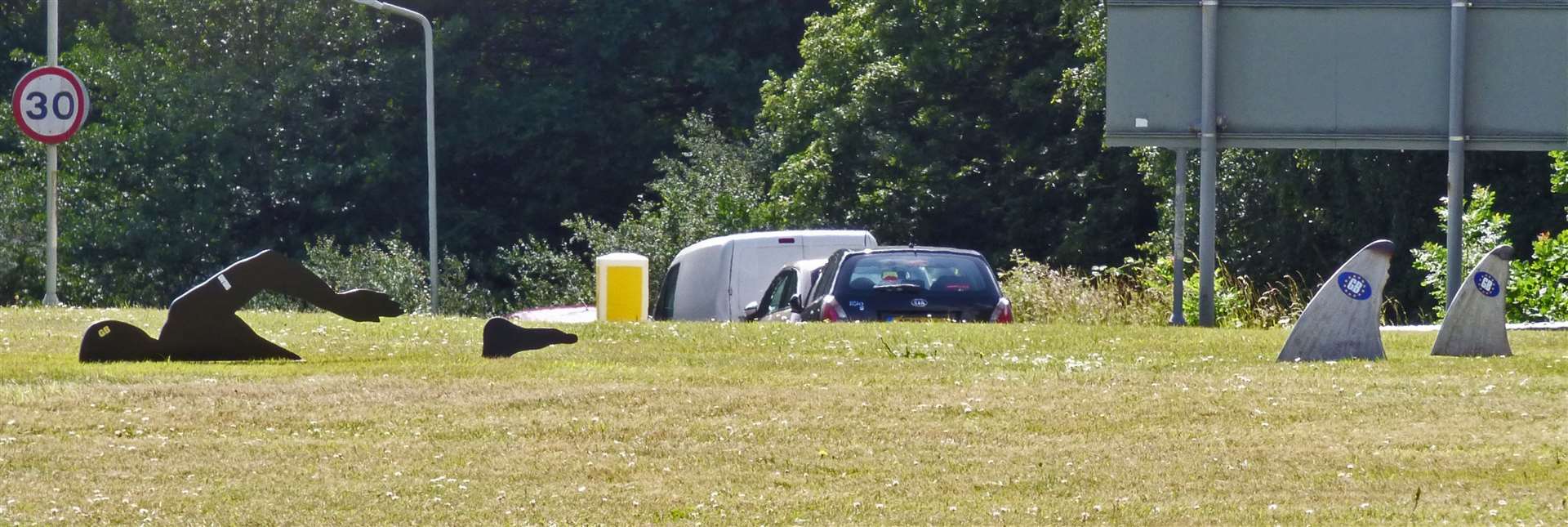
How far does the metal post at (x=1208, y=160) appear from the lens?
18.6m

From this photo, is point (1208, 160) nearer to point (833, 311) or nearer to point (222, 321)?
point (833, 311)

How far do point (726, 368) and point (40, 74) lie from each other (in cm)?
971

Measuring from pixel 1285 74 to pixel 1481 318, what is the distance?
596 cm

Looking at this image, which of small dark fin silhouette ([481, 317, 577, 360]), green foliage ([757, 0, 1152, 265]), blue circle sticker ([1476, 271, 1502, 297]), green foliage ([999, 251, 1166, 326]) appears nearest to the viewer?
blue circle sticker ([1476, 271, 1502, 297])

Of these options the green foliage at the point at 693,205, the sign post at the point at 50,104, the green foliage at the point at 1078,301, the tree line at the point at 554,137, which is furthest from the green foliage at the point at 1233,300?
the green foliage at the point at 693,205

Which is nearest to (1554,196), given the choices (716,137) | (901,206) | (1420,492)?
(901,206)

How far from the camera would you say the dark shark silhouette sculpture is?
12.9 meters

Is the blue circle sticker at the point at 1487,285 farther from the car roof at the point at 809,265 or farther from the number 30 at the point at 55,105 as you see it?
the number 30 at the point at 55,105

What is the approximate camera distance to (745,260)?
24.3 m

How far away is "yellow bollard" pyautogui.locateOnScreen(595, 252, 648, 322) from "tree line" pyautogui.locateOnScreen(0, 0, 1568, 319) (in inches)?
706

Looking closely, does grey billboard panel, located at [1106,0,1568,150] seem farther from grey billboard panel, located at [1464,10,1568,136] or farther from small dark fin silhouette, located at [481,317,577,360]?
small dark fin silhouette, located at [481,317,577,360]

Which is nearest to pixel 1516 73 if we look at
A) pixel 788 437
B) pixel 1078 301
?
pixel 1078 301

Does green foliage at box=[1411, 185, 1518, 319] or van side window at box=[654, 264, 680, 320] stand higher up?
green foliage at box=[1411, 185, 1518, 319]

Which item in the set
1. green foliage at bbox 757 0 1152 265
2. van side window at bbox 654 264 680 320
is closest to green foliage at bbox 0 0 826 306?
green foliage at bbox 757 0 1152 265
